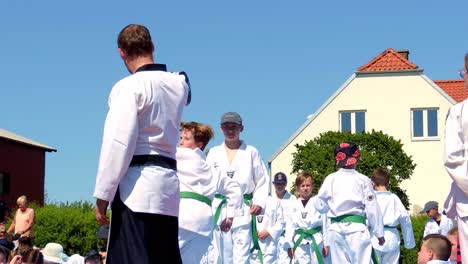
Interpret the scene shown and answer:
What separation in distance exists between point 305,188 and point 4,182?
37.0 metres

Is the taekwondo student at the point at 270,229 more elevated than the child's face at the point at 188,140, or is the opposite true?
the child's face at the point at 188,140

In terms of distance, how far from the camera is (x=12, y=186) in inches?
2119

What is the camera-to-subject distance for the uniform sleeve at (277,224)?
16938 millimetres

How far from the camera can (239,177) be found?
13094 millimetres

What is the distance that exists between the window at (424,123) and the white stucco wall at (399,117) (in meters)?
0.34

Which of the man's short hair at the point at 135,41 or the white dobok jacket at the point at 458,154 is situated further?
the white dobok jacket at the point at 458,154

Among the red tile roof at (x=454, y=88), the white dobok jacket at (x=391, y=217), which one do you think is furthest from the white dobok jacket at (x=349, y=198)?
the red tile roof at (x=454, y=88)

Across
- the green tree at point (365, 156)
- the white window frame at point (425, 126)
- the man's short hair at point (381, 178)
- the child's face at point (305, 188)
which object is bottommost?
the child's face at point (305, 188)

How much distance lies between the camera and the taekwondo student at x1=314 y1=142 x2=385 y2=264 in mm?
12875

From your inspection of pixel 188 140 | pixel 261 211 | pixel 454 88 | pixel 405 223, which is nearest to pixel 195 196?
pixel 188 140

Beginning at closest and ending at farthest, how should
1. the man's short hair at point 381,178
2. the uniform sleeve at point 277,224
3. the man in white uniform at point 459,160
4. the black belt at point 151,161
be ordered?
the black belt at point 151,161 → the man in white uniform at point 459,160 → the man's short hair at point 381,178 → the uniform sleeve at point 277,224

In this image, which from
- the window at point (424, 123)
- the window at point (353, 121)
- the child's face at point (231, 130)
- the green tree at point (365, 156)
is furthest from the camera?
the window at point (353, 121)

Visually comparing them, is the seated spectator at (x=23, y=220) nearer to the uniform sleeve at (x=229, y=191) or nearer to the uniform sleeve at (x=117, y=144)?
the uniform sleeve at (x=229, y=191)

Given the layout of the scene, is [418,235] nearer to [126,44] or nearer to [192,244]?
[192,244]
